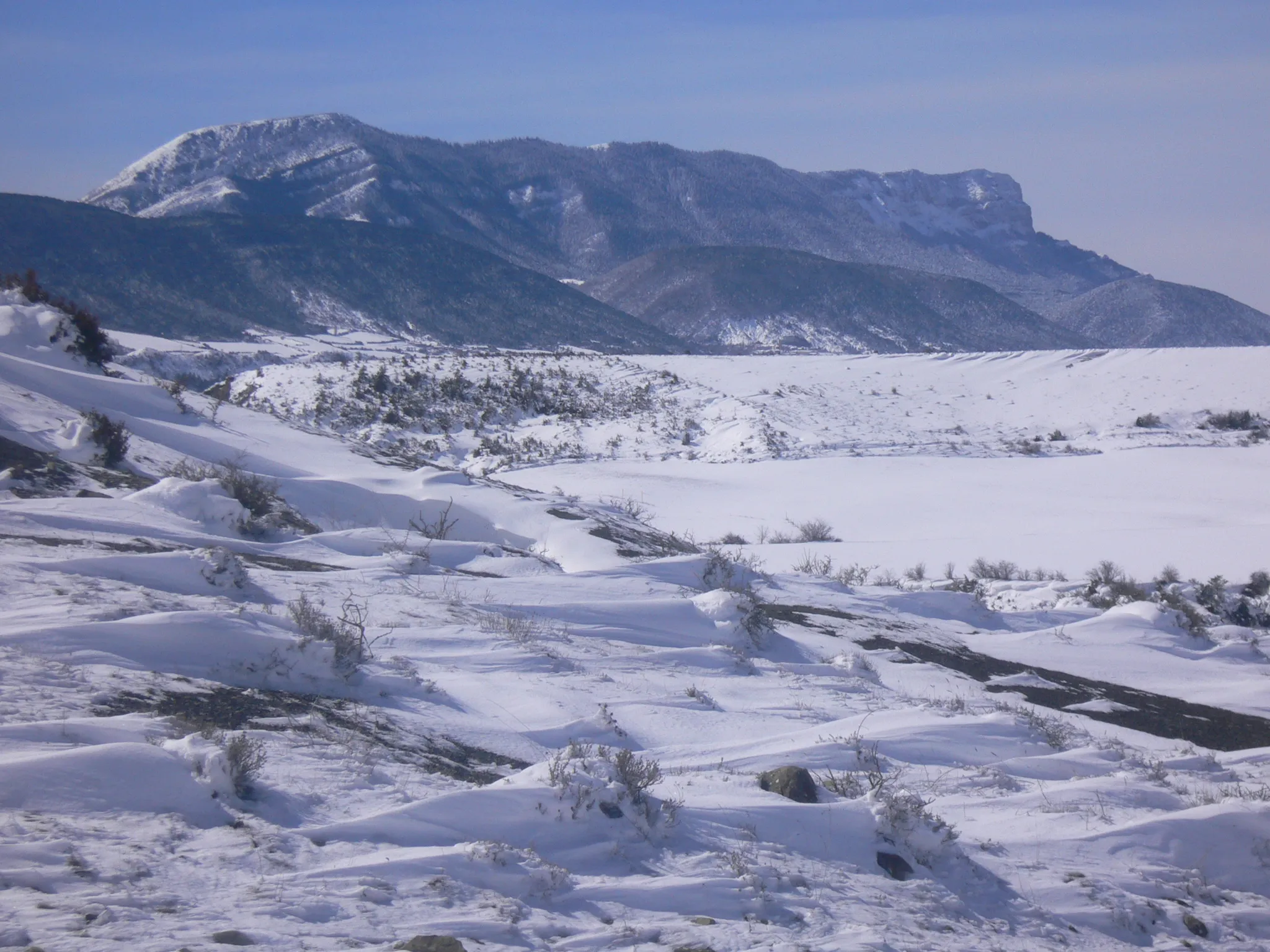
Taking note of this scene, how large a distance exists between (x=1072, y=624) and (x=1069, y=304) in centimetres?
10585

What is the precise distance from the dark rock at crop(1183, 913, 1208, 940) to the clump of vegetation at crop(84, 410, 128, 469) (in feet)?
30.2

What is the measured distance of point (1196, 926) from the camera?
445 cm

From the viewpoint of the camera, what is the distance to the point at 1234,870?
503 centimetres

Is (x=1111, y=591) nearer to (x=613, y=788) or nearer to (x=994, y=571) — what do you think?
(x=994, y=571)

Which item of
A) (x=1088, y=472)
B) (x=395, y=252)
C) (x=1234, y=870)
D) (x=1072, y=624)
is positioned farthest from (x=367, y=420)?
(x=395, y=252)

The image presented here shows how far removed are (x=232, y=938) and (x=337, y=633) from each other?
256 centimetres

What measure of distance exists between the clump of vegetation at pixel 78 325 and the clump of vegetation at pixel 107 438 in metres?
4.58

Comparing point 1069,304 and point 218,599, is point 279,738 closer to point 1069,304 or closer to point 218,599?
point 218,599

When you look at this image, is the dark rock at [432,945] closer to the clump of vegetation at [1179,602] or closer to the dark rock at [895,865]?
the dark rock at [895,865]

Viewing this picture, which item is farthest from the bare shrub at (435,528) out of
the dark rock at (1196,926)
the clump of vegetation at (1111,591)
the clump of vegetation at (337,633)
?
the clump of vegetation at (1111,591)

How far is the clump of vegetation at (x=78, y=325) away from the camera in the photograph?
14148 millimetres

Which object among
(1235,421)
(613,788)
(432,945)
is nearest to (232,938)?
(432,945)

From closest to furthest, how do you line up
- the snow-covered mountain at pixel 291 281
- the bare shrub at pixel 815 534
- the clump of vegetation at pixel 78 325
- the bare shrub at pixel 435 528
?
the bare shrub at pixel 435 528
the clump of vegetation at pixel 78 325
the bare shrub at pixel 815 534
the snow-covered mountain at pixel 291 281

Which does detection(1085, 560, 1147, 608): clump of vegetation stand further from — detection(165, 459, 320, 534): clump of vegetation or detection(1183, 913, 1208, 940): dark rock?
detection(165, 459, 320, 534): clump of vegetation
